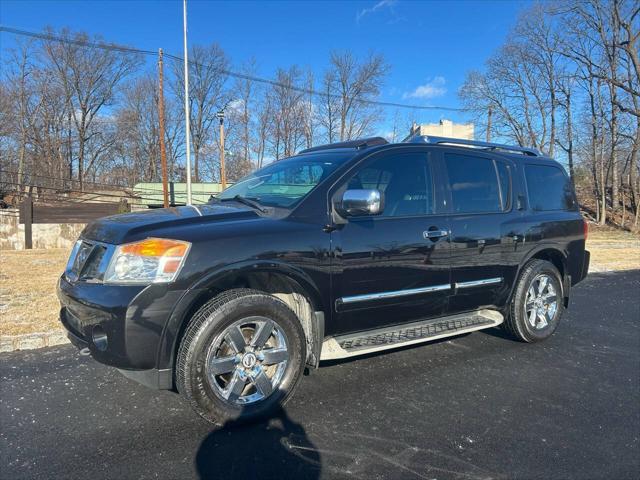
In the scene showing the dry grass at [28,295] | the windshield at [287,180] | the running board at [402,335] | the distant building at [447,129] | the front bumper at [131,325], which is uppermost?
the distant building at [447,129]

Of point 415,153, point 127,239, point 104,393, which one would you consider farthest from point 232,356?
point 415,153

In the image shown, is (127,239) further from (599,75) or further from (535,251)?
(599,75)

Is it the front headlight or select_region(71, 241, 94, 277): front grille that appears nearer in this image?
the front headlight

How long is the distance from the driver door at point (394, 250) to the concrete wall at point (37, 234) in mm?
13848

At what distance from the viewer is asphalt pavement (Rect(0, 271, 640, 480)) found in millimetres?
2430

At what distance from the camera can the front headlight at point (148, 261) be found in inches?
103

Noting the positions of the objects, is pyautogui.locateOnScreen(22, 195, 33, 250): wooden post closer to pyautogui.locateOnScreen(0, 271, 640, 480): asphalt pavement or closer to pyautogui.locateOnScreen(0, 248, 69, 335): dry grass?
pyautogui.locateOnScreen(0, 248, 69, 335): dry grass

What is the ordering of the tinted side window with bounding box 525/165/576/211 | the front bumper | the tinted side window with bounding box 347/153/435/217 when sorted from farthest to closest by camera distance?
the tinted side window with bounding box 525/165/576/211, the tinted side window with bounding box 347/153/435/217, the front bumper

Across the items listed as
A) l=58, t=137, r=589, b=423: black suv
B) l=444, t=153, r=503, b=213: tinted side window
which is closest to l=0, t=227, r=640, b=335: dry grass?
l=58, t=137, r=589, b=423: black suv

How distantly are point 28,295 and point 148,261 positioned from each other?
16.1 feet

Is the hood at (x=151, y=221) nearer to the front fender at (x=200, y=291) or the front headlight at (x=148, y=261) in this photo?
the front headlight at (x=148, y=261)

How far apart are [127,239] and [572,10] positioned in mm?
29891

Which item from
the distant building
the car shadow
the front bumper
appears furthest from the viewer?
the distant building

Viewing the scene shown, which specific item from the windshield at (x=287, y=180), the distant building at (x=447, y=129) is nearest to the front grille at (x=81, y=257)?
the windshield at (x=287, y=180)
